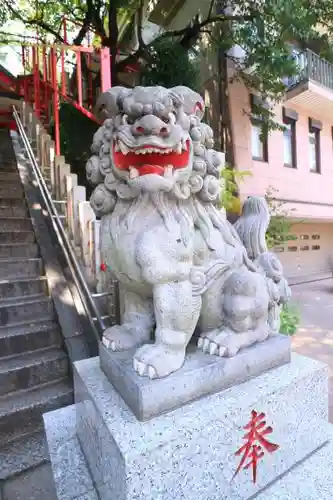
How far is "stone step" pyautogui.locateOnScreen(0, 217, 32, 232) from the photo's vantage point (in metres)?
3.45

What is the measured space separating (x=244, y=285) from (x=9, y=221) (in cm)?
300

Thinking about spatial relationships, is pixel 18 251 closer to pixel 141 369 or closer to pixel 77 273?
pixel 77 273

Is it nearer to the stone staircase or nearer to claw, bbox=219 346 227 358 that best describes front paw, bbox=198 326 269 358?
claw, bbox=219 346 227 358

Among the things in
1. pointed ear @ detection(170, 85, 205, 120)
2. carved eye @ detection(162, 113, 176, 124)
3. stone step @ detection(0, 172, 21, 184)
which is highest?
stone step @ detection(0, 172, 21, 184)

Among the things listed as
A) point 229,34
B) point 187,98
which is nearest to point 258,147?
point 229,34

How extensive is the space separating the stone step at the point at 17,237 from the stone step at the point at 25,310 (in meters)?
0.84

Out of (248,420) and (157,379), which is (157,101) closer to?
(157,379)

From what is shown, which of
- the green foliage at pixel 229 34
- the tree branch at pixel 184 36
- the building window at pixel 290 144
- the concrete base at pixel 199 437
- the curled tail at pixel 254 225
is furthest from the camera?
the building window at pixel 290 144

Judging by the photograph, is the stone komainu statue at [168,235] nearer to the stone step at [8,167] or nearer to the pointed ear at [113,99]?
the pointed ear at [113,99]

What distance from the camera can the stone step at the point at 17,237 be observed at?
3312 millimetres

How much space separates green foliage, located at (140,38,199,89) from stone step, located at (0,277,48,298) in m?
3.98

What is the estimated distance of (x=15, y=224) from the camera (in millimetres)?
3516

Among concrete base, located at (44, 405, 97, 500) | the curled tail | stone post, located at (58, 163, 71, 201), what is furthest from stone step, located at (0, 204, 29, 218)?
the curled tail

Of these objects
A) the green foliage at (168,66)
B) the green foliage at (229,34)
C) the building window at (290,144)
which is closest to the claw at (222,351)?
the green foliage at (229,34)
